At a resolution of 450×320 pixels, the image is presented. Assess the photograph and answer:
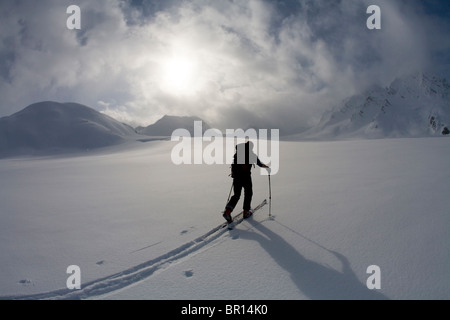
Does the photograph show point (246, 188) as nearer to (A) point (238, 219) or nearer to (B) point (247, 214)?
(B) point (247, 214)

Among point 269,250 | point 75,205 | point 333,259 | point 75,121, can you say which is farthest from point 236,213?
point 75,121

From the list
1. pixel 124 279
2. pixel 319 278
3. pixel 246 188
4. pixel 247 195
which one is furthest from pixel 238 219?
pixel 124 279

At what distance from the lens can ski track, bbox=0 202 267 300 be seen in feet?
11.8

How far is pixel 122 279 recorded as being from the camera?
3.89m

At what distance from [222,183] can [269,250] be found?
22.9ft

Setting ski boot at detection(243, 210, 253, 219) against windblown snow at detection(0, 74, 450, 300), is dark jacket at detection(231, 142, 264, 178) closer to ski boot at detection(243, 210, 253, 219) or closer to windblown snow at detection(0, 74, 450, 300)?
ski boot at detection(243, 210, 253, 219)

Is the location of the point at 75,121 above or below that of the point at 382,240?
above

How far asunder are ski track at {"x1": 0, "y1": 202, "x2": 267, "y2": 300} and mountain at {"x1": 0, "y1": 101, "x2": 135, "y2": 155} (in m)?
89.9

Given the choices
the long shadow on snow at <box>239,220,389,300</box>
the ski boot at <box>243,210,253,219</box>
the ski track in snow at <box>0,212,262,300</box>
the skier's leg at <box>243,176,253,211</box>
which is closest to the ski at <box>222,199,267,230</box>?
the ski boot at <box>243,210,253,219</box>
